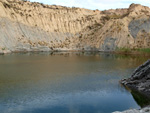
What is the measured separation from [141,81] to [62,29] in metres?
76.4

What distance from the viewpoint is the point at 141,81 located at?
21688 millimetres

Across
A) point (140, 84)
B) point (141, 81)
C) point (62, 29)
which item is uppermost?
point (62, 29)

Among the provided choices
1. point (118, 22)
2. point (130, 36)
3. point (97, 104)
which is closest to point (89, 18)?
point (118, 22)

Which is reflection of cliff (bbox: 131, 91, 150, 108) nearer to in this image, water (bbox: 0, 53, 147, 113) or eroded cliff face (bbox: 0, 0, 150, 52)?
water (bbox: 0, 53, 147, 113)

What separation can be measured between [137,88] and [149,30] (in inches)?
2386

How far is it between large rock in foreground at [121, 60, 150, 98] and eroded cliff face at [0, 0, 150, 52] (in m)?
51.0

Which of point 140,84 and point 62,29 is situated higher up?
point 62,29

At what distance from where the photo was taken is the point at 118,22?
86.1 meters

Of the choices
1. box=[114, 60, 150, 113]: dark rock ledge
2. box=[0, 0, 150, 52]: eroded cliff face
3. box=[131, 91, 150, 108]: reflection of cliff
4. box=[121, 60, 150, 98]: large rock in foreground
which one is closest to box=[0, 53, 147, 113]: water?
box=[131, 91, 150, 108]: reflection of cliff

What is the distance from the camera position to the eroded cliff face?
77.2 meters

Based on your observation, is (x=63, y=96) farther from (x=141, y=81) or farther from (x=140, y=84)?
(x=141, y=81)

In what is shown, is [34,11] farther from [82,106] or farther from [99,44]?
[82,106]

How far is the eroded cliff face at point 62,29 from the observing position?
7718cm

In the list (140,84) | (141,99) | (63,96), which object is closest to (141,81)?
(140,84)
